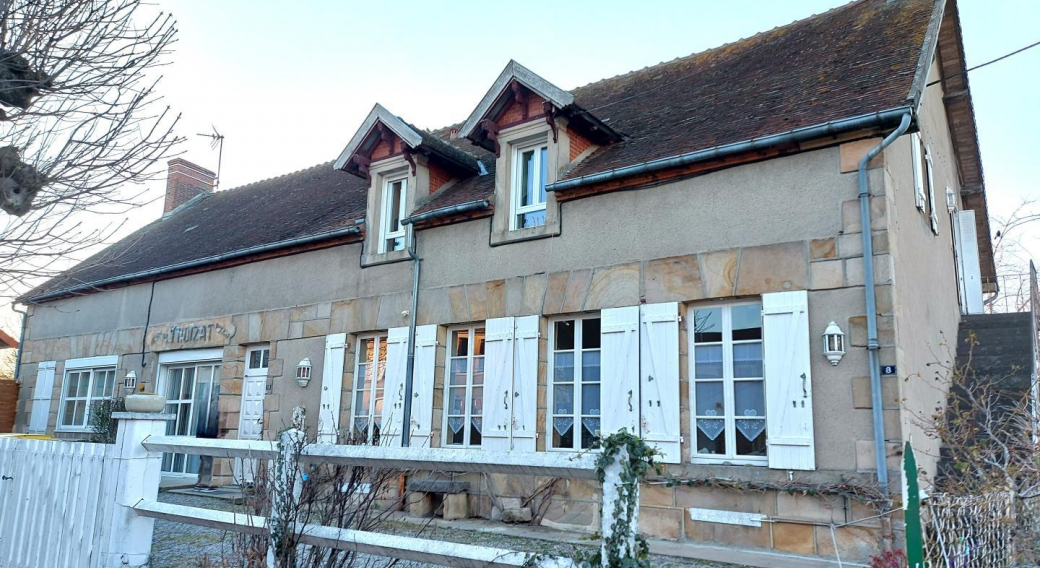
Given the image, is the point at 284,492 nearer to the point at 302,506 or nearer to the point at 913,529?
the point at 302,506

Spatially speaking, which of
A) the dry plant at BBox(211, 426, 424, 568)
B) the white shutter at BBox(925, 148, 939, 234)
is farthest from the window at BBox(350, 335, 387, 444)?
the white shutter at BBox(925, 148, 939, 234)

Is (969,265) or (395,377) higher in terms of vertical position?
(969,265)

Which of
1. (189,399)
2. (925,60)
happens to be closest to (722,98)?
(925,60)

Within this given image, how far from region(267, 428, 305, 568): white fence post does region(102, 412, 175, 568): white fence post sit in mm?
1331

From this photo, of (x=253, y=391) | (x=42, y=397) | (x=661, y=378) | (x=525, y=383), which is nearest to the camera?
(x=661, y=378)

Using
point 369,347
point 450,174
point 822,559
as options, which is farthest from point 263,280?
point 822,559

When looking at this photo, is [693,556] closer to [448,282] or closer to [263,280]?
[448,282]

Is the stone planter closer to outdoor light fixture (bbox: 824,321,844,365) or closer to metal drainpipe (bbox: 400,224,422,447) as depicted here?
metal drainpipe (bbox: 400,224,422,447)

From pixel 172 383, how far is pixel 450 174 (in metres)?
6.63

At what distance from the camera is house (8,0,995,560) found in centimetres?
709

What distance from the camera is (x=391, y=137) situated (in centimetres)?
1105

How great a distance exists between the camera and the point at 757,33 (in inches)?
440

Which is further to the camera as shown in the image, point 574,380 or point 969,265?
point 969,265

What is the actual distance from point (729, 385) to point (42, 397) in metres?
14.5
